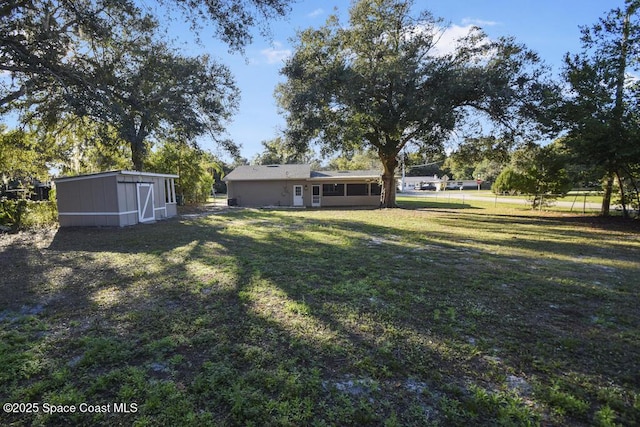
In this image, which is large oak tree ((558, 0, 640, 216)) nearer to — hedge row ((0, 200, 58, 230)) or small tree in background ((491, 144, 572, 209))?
small tree in background ((491, 144, 572, 209))

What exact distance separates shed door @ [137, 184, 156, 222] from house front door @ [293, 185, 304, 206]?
10154 millimetres

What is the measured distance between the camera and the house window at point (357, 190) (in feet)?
73.2

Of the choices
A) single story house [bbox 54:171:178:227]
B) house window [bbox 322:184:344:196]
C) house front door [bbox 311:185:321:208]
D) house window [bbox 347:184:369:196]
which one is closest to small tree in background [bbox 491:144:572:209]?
house window [bbox 347:184:369:196]

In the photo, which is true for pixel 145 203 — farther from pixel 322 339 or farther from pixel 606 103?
pixel 606 103

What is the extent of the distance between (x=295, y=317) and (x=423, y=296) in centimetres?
178

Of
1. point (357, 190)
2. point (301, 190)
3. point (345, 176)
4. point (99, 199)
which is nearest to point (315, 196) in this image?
point (301, 190)

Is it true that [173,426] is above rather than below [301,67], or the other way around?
below

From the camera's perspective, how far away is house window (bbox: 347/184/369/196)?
22297 mm

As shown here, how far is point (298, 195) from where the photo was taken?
2208cm

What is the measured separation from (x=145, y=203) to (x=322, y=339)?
476 inches

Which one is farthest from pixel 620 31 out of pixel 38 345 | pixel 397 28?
pixel 38 345

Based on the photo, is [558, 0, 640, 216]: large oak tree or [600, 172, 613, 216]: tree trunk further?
[600, 172, 613, 216]: tree trunk

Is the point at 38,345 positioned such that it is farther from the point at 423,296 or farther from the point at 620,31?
the point at 620,31

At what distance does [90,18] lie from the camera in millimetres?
7488
